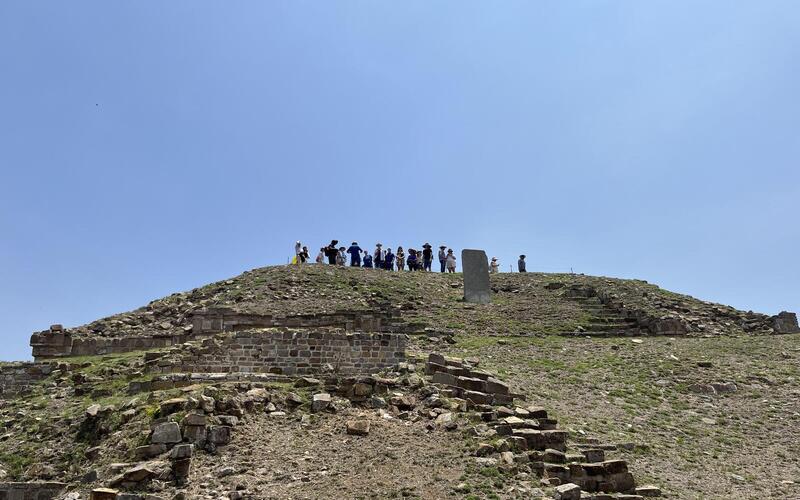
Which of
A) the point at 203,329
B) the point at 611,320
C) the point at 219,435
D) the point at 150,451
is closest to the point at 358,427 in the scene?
the point at 219,435

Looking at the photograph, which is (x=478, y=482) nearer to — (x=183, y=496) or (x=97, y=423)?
(x=183, y=496)

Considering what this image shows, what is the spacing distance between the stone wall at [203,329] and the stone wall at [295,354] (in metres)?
5.47

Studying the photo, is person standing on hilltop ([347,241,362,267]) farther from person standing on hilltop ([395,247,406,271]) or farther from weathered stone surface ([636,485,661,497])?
weathered stone surface ([636,485,661,497])

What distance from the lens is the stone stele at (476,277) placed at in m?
25.4

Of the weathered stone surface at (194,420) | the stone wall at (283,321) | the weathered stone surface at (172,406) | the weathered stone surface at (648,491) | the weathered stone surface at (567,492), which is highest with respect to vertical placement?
the stone wall at (283,321)

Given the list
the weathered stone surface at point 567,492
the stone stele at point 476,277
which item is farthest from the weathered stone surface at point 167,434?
the stone stele at point 476,277

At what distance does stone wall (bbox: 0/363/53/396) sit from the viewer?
16766 mm

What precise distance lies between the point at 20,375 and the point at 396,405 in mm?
12086

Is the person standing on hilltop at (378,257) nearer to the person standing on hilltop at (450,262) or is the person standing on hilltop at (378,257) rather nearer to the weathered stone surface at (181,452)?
the person standing on hilltop at (450,262)

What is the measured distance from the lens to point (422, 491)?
8.33 meters

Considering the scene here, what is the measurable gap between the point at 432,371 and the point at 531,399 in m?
2.23

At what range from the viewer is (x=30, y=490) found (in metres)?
9.88

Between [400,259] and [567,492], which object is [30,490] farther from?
[400,259]

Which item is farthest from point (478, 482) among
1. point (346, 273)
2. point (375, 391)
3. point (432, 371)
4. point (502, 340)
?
point (346, 273)
